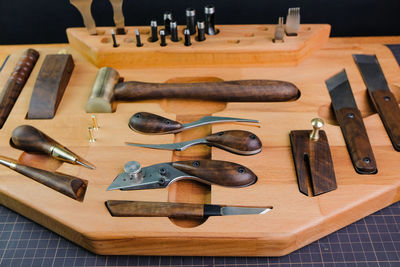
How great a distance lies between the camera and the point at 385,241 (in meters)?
0.89

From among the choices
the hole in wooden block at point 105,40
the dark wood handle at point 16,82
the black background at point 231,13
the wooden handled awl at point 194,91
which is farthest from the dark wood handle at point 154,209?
the black background at point 231,13

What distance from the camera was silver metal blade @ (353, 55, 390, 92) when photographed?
117 centimetres

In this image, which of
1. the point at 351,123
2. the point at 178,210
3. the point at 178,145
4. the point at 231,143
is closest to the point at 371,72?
the point at 351,123

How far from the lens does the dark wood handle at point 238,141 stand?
0.99 m

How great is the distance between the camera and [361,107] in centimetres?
116

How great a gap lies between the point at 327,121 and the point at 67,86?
773 millimetres

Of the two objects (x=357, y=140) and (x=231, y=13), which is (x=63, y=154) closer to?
(x=357, y=140)

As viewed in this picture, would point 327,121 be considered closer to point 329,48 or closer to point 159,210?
point 329,48

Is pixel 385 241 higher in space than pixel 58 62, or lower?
lower

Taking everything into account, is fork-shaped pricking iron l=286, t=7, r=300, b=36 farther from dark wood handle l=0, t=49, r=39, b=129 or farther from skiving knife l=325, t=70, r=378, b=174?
dark wood handle l=0, t=49, r=39, b=129

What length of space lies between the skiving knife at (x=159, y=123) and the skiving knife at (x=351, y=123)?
23cm

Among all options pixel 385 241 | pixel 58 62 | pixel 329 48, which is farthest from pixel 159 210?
pixel 329 48

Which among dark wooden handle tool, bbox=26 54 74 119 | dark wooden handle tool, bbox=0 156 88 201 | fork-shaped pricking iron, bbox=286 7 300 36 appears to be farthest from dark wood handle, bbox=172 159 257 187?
fork-shaped pricking iron, bbox=286 7 300 36

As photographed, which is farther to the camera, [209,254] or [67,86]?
[67,86]
